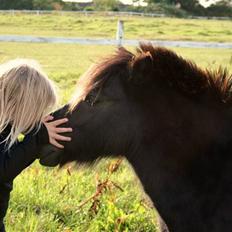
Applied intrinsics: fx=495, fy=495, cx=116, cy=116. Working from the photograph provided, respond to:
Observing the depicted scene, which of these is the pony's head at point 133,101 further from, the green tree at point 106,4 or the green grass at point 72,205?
the green tree at point 106,4

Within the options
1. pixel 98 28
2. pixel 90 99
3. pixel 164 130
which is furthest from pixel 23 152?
pixel 98 28

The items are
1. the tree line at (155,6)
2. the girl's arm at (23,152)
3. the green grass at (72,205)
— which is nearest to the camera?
the girl's arm at (23,152)

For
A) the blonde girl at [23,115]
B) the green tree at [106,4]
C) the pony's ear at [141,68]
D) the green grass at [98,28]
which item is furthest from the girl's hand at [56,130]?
the green tree at [106,4]

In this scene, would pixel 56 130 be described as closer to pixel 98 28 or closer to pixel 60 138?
pixel 60 138

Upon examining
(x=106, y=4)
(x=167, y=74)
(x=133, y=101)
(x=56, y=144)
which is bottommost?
(x=106, y=4)

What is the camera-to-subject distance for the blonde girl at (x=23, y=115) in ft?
10.8

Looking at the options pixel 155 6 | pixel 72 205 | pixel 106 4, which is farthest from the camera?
pixel 106 4

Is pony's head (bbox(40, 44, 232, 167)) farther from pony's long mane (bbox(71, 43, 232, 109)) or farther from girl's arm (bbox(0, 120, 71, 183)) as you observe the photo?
girl's arm (bbox(0, 120, 71, 183))

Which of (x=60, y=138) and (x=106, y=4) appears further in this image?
(x=106, y=4)

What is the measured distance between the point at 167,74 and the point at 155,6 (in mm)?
58582

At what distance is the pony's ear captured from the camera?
3.16 meters

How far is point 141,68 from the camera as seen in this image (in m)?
3.17

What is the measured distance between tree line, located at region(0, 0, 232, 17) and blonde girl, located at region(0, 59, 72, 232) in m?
53.2

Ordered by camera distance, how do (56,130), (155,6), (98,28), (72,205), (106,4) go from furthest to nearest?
(106,4)
(155,6)
(98,28)
(72,205)
(56,130)
